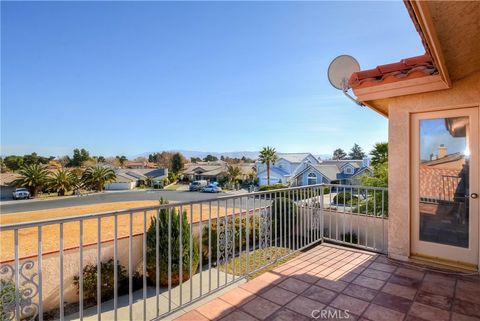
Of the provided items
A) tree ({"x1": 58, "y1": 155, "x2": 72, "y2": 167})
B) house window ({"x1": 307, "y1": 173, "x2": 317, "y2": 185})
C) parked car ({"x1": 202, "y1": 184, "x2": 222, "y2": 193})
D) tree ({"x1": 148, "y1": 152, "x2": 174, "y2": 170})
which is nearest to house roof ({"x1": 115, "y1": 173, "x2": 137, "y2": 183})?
tree ({"x1": 58, "y1": 155, "x2": 72, "y2": 167})

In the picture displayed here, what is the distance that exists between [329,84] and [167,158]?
6571 centimetres

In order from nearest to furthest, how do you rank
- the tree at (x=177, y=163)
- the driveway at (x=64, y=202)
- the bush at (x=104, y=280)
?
the bush at (x=104, y=280) < the driveway at (x=64, y=202) < the tree at (x=177, y=163)

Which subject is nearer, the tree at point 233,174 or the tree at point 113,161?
the tree at point 233,174

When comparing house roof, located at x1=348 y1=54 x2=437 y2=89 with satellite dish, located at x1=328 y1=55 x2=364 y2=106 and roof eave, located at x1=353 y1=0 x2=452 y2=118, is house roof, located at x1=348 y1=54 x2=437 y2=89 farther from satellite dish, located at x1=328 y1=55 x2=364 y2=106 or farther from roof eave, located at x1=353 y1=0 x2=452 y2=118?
satellite dish, located at x1=328 y1=55 x2=364 y2=106

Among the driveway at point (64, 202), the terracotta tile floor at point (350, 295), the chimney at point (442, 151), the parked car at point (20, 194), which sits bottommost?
the driveway at point (64, 202)

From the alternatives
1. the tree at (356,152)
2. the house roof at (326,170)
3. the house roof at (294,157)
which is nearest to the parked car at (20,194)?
the house roof at (294,157)

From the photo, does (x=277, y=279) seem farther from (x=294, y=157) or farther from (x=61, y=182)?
(x=61, y=182)

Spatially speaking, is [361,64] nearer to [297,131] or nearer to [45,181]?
[45,181]

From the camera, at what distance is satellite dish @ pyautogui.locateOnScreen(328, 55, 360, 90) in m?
3.95

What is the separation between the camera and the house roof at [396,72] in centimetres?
286

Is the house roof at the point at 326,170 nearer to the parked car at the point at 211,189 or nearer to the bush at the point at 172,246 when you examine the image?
the parked car at the point at 211,189

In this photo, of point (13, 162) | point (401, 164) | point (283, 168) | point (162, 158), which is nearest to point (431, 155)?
point (401, 164)

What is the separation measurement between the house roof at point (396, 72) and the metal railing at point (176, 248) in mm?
1657

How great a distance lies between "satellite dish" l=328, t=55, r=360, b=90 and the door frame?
1118 mm
